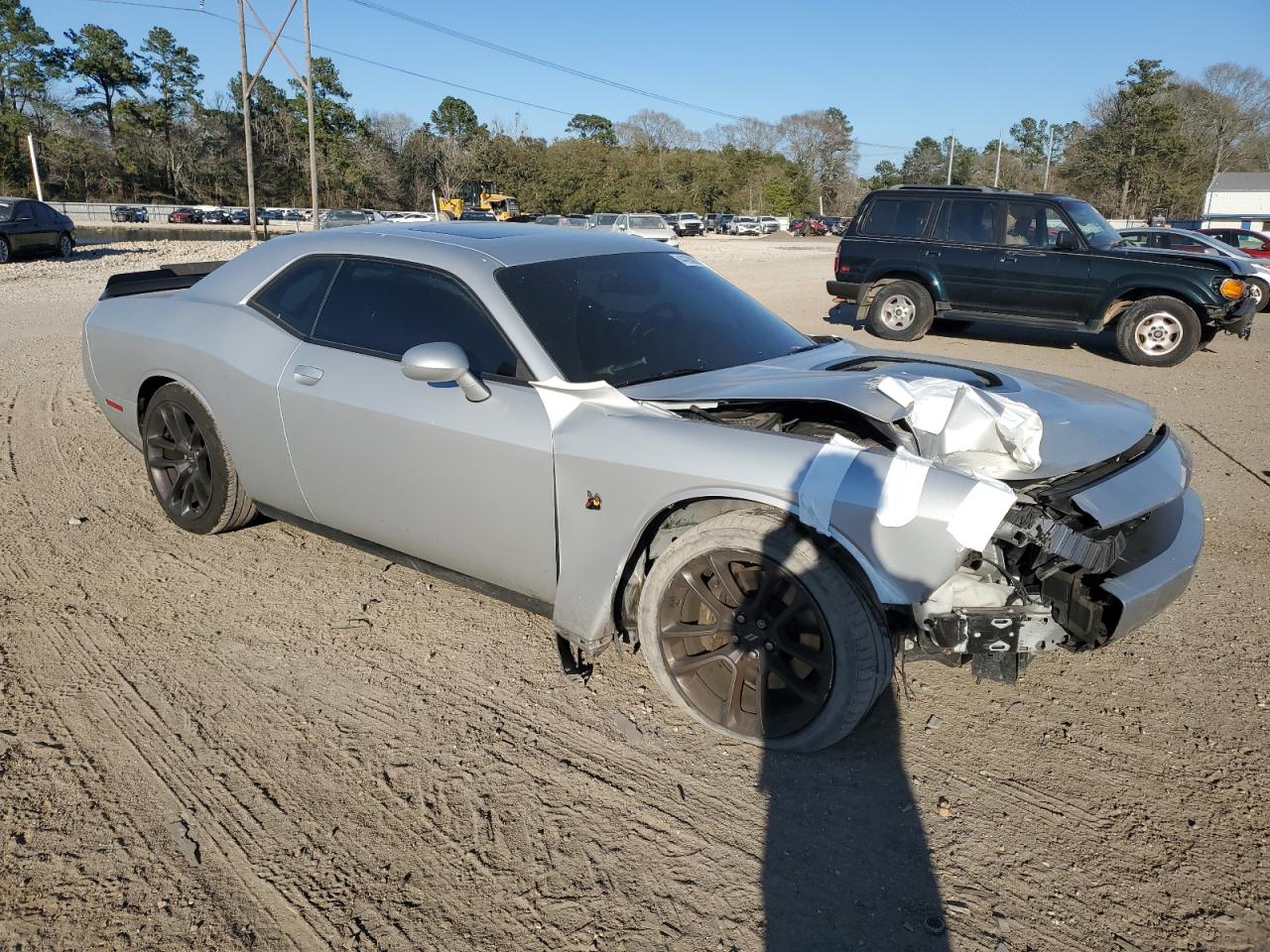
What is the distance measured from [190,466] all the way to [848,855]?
362 centimetres

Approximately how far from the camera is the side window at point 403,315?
11.5 ft

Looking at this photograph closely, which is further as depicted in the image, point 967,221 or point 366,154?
point 366,154

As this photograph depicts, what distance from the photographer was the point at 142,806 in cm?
272

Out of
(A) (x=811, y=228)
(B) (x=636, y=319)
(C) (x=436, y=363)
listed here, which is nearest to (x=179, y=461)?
(C) (x=436, y=363)

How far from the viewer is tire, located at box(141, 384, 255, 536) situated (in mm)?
4410

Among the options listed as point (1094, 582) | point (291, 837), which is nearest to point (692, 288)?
point (1094, 582)

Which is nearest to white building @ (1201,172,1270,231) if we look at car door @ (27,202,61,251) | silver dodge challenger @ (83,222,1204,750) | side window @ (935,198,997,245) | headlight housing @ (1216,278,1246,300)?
side window @ (935,198,997,245)

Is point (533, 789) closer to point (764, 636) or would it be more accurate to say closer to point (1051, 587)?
point (764, 636)

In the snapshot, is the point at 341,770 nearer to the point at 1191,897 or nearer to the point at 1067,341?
the point at 1191,897

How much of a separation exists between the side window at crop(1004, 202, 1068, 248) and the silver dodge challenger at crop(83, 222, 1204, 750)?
8359 mm

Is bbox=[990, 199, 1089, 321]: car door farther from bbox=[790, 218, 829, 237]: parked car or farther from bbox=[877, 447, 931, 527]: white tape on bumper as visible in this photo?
bbox=[790, 218, 829, 237]: parked car

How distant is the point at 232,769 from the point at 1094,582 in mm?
2755

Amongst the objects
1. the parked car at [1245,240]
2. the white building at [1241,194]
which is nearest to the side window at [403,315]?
the parked car at [1245,240]

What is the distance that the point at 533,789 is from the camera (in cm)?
284
